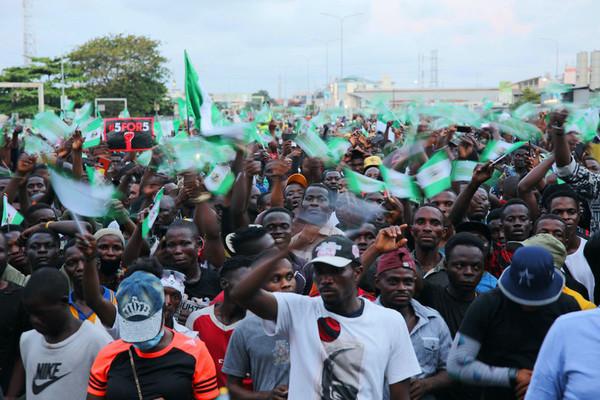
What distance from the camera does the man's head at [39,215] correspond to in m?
7.23

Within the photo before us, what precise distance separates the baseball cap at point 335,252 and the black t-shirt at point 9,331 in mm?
2027

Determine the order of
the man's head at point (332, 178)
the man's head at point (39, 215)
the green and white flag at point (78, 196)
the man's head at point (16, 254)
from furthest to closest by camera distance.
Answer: the man's head at point (332, 178) < the man's head at point (39, 215) < the man's head at point (16, 254) < the green and white flag at point (78, 196)

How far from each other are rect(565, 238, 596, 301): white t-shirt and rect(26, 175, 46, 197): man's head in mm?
5494

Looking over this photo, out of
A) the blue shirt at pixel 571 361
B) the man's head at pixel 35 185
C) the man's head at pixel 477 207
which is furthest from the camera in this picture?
the man's head at pixel 35 185

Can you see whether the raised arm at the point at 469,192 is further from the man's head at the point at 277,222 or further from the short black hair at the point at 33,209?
the short black hair at the point at 33,209

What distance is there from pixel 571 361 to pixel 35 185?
7398 millimetres

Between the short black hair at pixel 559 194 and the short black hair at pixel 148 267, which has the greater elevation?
the short black hair at pixel 559 194

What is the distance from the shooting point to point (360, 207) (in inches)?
223

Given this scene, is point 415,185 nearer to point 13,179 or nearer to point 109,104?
point 13,179

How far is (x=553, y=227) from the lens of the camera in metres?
5.89

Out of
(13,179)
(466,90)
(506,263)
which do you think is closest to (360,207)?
(506,263)

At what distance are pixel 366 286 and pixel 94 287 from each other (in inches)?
65.1

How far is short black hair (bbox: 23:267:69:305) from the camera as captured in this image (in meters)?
4.27

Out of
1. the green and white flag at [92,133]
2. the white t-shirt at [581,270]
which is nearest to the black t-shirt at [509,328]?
the white t-shirt at [581,270]
